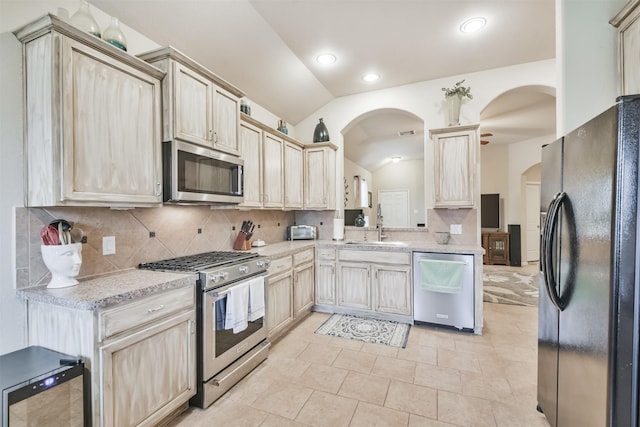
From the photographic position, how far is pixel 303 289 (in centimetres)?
347

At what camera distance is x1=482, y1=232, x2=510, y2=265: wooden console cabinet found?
22.7ft

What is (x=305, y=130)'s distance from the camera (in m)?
4.45

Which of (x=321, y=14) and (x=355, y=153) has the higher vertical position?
(x=321, y=14)

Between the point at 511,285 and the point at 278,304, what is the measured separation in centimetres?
439

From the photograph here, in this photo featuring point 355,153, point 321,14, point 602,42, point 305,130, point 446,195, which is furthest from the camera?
point 355,153

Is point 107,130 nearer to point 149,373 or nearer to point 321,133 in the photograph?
point 149,373

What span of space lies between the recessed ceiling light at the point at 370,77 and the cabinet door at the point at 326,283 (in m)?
2.42

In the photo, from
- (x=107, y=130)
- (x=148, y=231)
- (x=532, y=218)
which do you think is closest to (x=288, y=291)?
(x=148, y=231)

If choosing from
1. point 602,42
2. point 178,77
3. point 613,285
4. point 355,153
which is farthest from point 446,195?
point 355,153

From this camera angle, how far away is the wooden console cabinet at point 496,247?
6.93m

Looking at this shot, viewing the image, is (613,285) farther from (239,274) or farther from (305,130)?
(305,130)

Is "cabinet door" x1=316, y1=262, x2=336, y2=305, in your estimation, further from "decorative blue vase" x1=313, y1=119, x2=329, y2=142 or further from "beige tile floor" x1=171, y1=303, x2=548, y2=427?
"decorative blue vase" x1=313, y1=119, x2=329, y2=142

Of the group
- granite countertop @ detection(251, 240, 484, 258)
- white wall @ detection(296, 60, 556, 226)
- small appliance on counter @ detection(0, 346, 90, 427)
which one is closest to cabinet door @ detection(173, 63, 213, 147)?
granite countertop @ detection(251, 240, 484, 258)

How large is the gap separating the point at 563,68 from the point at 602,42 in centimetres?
24
